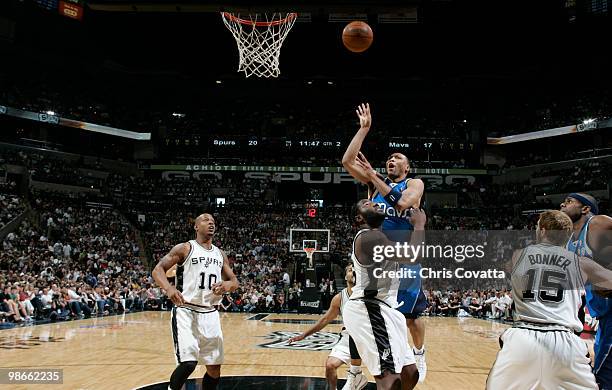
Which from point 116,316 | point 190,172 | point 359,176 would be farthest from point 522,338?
point 190,172

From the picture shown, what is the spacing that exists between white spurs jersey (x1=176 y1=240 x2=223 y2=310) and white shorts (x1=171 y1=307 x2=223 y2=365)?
4.6 inches

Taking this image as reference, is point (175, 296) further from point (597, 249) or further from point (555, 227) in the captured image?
point (597, 249)

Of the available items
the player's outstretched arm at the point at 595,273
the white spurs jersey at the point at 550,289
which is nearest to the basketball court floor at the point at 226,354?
the white spurs jersey at the point at 550,289

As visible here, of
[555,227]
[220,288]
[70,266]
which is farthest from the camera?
[70,266]

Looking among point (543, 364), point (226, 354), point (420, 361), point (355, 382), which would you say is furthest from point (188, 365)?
point (226, 354)

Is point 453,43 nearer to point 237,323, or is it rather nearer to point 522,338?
point 237,323

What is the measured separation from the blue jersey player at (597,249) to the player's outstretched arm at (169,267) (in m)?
3.42

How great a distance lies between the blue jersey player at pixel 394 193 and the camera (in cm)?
464

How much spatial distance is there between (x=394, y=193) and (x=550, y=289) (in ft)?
5.03

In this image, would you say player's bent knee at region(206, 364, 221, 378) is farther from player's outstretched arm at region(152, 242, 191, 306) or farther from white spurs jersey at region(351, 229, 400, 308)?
white spurs jersey at region(351, 229, 400, 308)

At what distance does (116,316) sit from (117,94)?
2161 centimetres

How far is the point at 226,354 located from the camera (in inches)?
400

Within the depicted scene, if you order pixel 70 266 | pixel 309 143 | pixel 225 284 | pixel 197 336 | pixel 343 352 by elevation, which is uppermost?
pixel 309 143

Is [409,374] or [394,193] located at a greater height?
[394,193]
